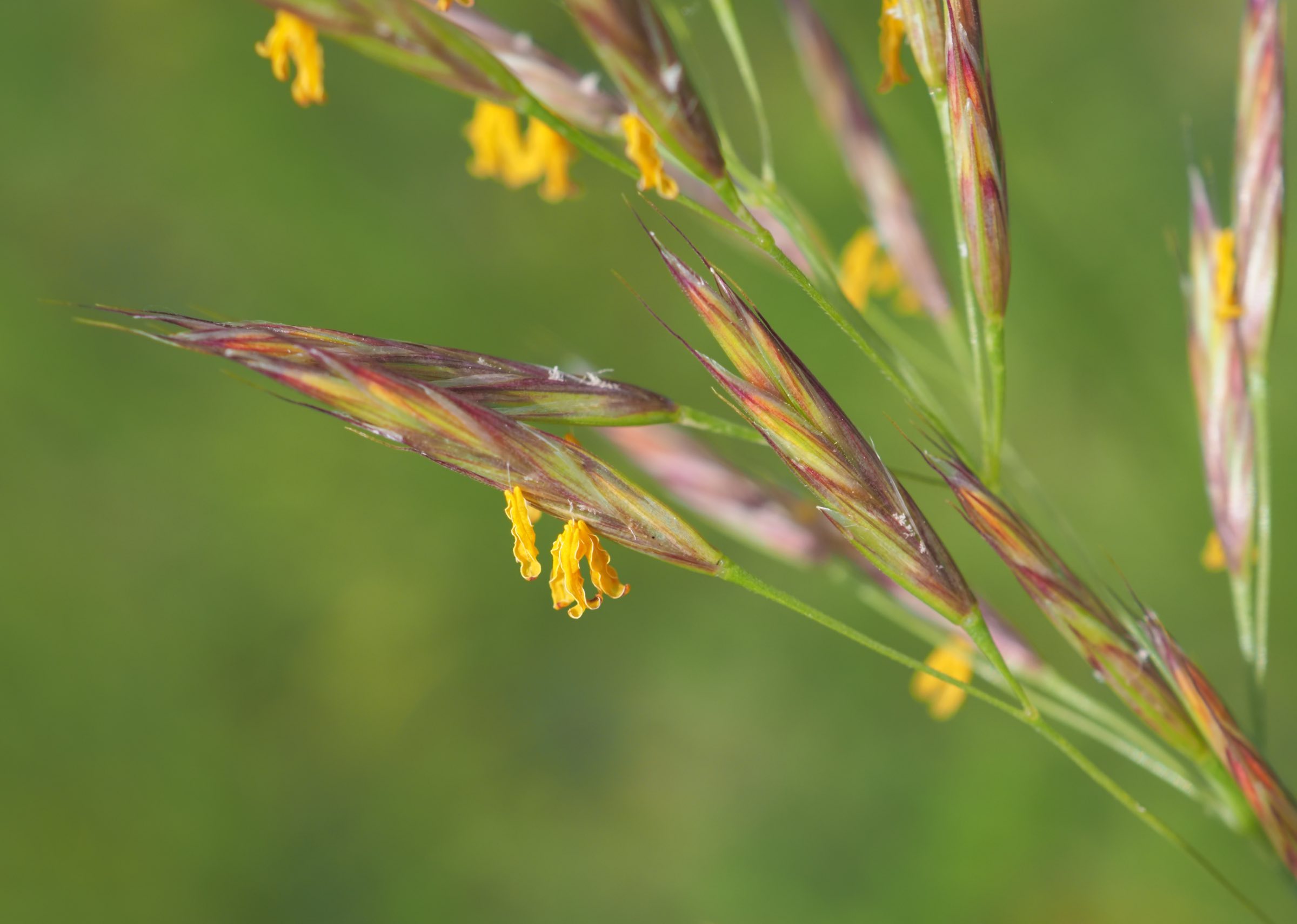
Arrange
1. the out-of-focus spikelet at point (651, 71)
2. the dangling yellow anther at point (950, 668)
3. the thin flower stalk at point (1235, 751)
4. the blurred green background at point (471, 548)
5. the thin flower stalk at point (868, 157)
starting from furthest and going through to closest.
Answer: the blurred green background at point (471, 548), the thin flower stalk at point (868, 157), the dangling yellow anther at point (950, 668), the thin flower stalk at point (1235, 751), the out-of-focus spikelet at point (651, 71)

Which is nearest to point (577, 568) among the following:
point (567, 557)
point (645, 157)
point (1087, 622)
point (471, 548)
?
point (567, 557)

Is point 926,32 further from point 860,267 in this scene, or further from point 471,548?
point 471,548

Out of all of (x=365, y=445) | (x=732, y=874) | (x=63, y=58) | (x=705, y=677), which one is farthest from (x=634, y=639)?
(x=63, y=58)

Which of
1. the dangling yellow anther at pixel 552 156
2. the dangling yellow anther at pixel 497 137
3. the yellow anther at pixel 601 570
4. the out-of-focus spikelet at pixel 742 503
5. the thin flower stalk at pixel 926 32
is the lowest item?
the out-of-focus spikelet at pixel 742 503

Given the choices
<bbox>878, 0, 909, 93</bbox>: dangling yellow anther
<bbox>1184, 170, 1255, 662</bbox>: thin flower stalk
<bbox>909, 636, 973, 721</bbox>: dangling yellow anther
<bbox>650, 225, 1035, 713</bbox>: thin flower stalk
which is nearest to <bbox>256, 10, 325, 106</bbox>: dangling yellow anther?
<bbox>650, 225, 1035, 713</bbox>: thin flower stalk

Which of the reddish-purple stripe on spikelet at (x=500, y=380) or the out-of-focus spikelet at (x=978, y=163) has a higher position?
the reddish-purple stripe on spikelet at (x=500, y=380)

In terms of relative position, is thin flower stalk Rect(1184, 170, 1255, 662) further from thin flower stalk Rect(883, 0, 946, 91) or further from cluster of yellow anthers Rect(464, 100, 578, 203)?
cluster of yellow anthers Rect(464, 100, 578, 203)

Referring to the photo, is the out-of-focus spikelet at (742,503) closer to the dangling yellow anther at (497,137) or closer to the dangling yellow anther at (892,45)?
the dangling yellow anther at (497,137)

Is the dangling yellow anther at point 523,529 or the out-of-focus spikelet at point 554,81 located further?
the out-of-focus spikelet at point 554,81

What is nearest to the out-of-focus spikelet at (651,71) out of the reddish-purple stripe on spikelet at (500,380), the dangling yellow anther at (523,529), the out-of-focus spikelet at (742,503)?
the reddish-purple stripe on spikelet at (500,380)
